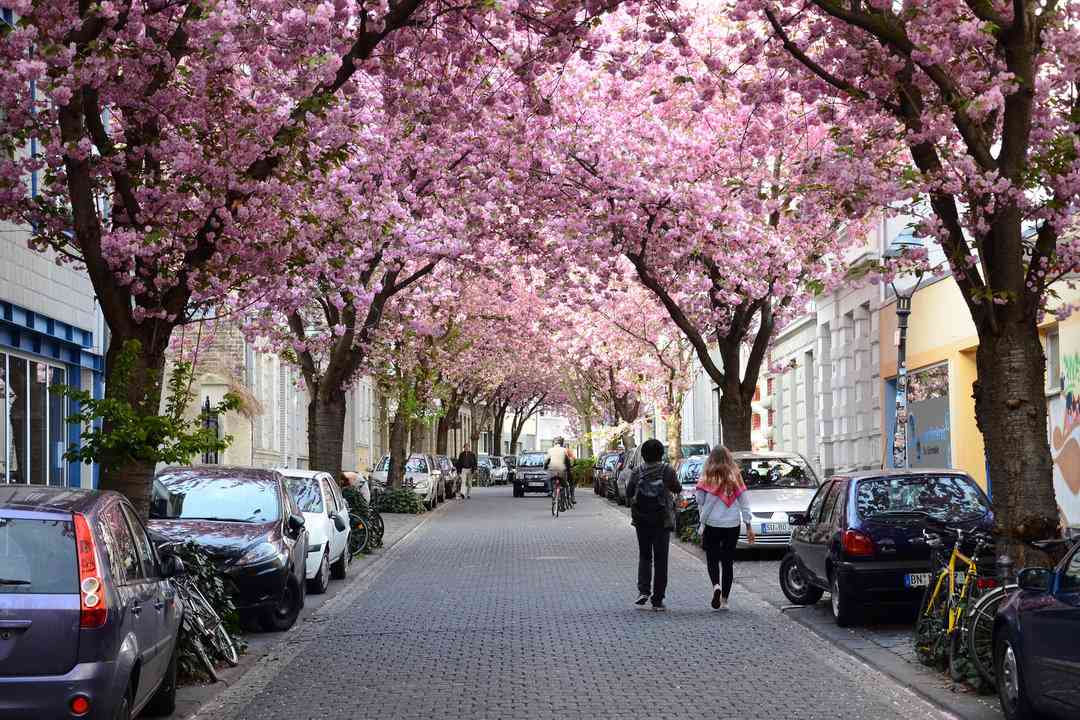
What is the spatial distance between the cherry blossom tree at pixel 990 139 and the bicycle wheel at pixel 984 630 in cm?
121

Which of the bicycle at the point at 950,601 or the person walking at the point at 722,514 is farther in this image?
the person walking at the point at 722,514

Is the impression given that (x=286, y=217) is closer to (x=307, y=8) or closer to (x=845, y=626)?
(x=307, y=8)

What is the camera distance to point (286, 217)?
14.9 meters

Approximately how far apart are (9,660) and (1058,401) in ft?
57.5

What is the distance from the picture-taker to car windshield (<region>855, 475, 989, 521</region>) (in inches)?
547

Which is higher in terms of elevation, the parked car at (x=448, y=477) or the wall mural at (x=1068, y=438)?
the wall mural at (x=1068, y=438)

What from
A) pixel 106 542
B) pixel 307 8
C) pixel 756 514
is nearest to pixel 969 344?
pixel 756 514

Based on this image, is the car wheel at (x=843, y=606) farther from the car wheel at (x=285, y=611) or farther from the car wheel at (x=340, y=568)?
the car wheel at (x=340, y=568)

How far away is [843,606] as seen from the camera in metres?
13.6

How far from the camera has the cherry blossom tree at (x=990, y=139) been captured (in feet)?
36.2

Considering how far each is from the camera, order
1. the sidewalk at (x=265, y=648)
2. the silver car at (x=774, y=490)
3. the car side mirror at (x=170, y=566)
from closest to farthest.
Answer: the car side mirror at (x=170, y=566)
the sidewalk at (x=265, y=648)
the silver car at (x=774, y=490)

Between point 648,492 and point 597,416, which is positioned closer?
point 648,492

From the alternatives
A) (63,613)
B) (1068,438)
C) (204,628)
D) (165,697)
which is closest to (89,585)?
(63,613)

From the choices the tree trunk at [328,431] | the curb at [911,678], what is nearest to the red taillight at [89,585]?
the curb at [911,678]
